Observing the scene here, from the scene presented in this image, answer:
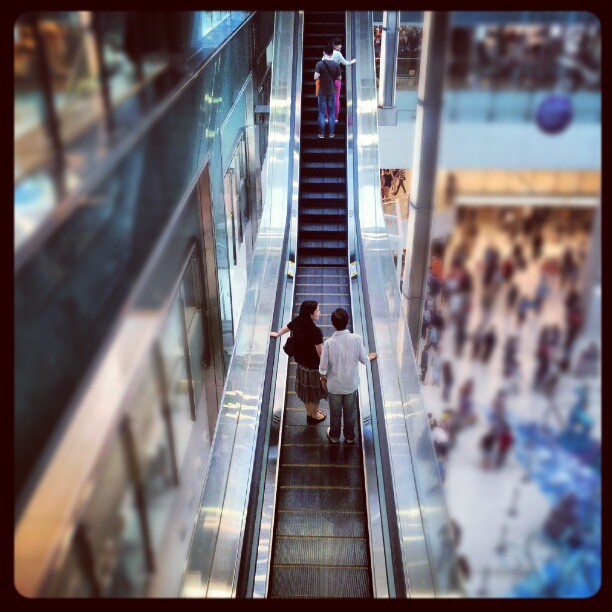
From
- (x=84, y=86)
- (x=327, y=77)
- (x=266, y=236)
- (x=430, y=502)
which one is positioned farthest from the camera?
(x=327, y=77)

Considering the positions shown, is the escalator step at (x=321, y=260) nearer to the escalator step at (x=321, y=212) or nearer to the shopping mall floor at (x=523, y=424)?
the escalator step at (x=321, y=212)

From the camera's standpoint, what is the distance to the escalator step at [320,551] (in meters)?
4.29

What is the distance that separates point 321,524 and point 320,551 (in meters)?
0.24

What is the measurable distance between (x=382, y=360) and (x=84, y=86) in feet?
12.4

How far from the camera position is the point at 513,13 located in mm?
1586

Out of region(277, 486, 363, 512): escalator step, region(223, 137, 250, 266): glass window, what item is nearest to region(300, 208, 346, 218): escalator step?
region(223, 137, 250, 266): glass window

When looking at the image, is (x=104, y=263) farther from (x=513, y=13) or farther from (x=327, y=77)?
(x=327, y=77)

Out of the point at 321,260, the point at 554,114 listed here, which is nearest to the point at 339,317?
the point at 554,114

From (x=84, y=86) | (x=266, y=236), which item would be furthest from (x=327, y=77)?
(x=84, y=86)

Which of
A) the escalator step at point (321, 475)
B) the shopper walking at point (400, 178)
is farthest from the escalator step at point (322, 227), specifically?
the shopper walking at point (400, 178)

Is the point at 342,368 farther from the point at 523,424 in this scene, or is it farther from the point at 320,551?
the point at 523,424

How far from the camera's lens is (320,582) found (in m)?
4.16

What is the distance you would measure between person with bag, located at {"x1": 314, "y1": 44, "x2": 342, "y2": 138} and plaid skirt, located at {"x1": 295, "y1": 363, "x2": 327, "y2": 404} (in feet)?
18.6

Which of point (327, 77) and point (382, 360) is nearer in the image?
point (382, 360)
